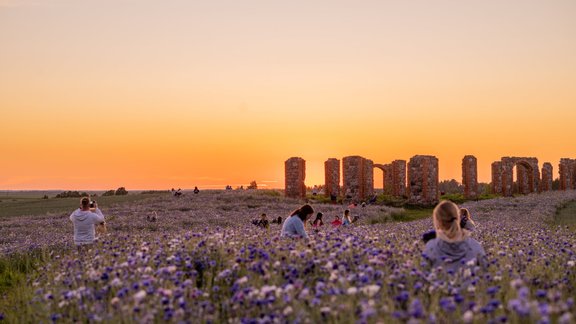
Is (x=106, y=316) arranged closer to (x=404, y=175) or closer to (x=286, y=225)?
(x=286, y=225)

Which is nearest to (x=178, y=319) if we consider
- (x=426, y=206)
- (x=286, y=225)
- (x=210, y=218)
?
(x=286, y=225)

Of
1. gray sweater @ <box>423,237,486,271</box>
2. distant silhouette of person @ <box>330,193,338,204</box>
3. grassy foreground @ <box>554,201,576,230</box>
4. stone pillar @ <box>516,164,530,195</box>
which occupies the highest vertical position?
stone pillar @ <box>516,164,530,195</box>

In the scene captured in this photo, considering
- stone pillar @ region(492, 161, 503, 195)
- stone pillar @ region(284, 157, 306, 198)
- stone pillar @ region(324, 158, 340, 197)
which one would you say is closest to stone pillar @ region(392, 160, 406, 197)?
stone pillar @ region(324, 158, 340, 197)

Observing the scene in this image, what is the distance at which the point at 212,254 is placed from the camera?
9.24m

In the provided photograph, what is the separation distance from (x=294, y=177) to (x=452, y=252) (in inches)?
1821

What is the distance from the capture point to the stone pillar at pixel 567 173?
71688 mm

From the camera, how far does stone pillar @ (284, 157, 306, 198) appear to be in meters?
54.4

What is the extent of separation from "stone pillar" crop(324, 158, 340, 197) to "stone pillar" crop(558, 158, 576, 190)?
106 feet

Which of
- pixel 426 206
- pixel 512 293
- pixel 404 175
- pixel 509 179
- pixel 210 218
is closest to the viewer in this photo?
pixel 512 293

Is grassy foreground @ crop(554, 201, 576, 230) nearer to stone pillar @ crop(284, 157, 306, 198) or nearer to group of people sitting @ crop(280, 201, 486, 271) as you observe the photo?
group of people sitting @ crop(280, 201, 486, 271)

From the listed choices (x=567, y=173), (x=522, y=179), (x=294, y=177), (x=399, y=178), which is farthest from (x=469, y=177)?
(x=567, y=173)

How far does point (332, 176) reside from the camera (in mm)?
56844

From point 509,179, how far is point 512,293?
2391 inches

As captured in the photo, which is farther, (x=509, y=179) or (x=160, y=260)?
(x=509, y=179)
